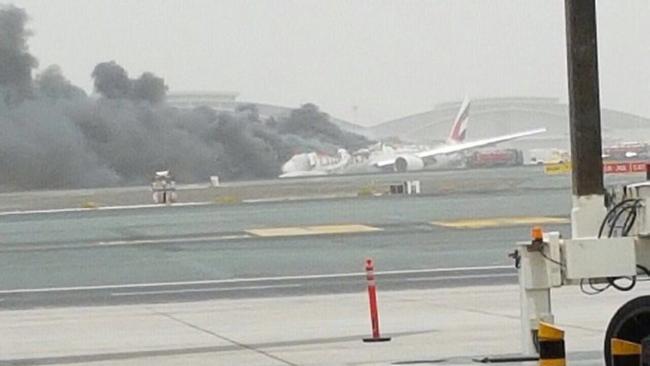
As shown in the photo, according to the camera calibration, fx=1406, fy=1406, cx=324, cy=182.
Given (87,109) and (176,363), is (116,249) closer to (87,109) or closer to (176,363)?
(176,363)

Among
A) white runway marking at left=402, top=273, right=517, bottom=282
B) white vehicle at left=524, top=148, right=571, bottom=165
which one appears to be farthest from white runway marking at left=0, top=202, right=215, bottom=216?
white vehicle at left=524, top=148, right=571, bottom=165

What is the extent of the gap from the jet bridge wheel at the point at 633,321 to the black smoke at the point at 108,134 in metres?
83.7

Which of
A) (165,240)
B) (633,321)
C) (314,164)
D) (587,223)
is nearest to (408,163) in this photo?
(314,164)

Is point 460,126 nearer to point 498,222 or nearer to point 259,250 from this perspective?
point 498,222

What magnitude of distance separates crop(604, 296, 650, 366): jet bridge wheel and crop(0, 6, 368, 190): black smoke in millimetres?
83664

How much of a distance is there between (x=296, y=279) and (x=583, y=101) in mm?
16558

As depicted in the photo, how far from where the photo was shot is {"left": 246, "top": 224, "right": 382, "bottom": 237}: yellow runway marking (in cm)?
4453

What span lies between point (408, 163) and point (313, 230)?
268 feet

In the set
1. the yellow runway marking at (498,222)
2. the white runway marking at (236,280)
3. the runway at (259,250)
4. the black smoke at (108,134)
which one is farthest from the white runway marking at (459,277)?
the black smoke at (108,134)

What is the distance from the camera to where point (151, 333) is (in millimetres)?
18938

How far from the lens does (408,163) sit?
128m

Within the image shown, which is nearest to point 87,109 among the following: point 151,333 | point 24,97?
point 24,97

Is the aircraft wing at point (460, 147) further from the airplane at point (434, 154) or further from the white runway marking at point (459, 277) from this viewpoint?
the white runway marking at point (459, 277)

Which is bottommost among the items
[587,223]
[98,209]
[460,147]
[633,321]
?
[633,321]
